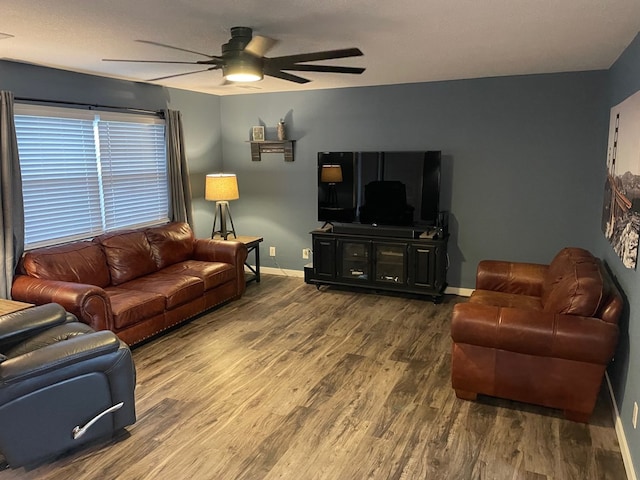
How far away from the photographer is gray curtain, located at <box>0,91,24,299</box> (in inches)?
146

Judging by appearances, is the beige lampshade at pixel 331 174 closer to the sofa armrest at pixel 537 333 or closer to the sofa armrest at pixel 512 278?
the sofa armrest at pixel 512 278

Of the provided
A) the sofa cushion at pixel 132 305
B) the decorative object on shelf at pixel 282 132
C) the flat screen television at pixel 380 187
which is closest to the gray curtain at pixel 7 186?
the sofa cushion at pixel 132 305

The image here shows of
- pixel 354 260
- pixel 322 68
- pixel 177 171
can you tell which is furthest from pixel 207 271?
pixel 322 68

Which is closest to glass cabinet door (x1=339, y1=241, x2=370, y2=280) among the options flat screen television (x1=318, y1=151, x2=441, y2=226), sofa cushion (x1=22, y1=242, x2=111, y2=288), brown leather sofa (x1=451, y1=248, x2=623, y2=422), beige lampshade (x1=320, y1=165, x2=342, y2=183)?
flat screen television (x1=318, y1=151, x2=441, y2=226)

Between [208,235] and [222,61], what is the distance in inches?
147

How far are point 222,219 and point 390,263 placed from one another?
2127mm

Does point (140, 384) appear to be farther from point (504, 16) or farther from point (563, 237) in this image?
point (563, 237)

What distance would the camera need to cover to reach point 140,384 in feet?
11.2

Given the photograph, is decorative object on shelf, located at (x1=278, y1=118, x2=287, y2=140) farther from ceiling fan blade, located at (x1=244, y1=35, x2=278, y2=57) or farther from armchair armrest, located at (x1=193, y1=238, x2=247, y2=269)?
ceiling fan blade, located at (x1=244, y1=35, x2=278, y2=57)

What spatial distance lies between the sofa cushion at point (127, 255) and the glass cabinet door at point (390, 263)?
238 centimetres

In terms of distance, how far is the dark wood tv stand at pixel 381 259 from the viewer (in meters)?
5.04

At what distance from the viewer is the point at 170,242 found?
198 inches

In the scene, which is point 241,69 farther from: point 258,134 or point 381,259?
point 258,134

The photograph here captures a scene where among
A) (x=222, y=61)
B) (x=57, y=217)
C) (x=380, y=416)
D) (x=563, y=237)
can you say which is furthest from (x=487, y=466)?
(x=57, y=217)
